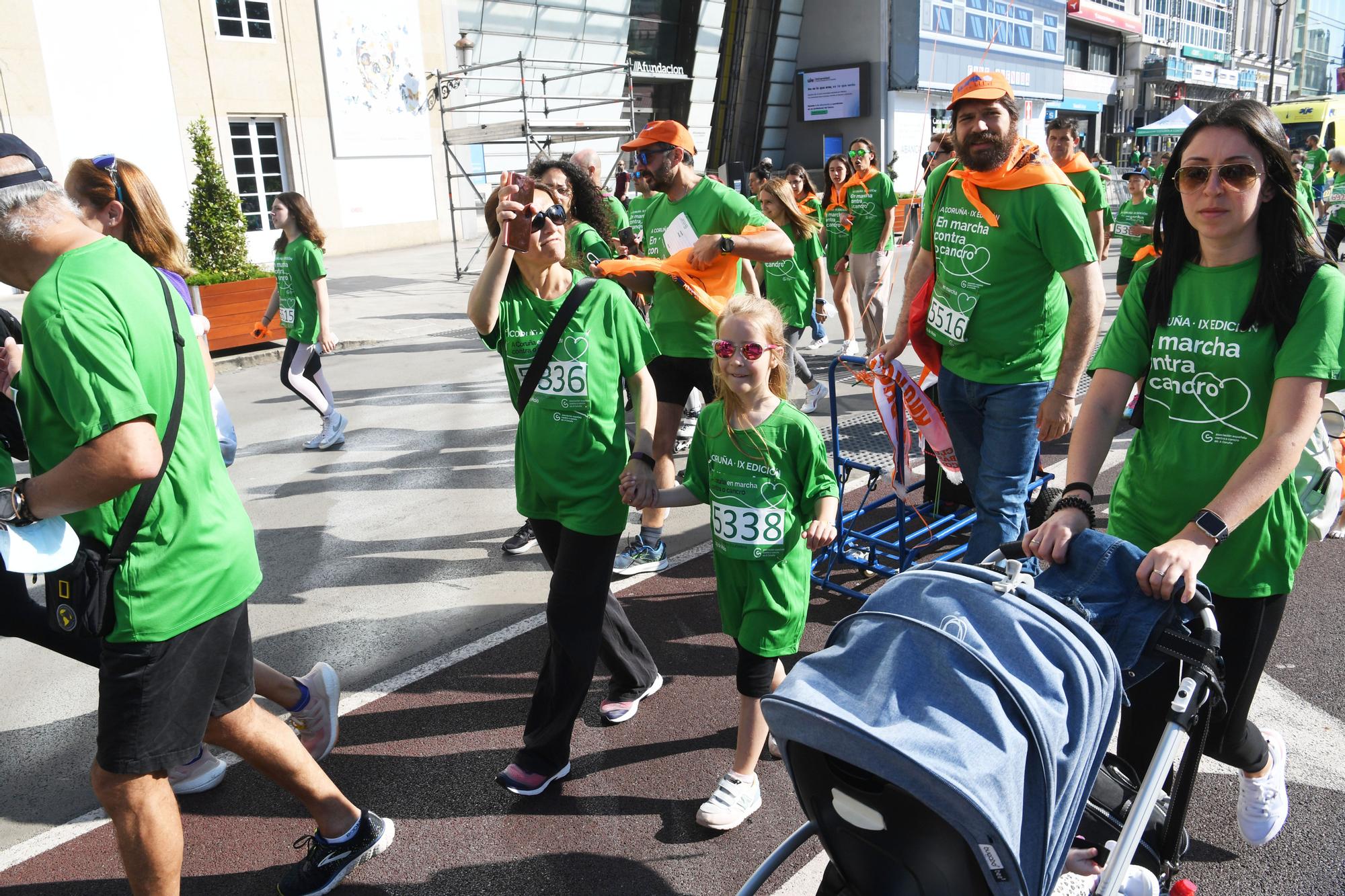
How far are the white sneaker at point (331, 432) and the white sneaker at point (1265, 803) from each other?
23.4 feet

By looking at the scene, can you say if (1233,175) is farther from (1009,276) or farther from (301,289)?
(301,289)

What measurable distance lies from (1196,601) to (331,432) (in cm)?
737

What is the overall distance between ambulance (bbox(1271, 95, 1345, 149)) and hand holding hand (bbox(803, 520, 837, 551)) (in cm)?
3204

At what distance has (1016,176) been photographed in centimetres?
391

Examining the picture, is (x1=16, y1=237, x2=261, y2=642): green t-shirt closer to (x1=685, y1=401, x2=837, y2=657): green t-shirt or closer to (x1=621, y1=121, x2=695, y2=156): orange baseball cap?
(x1=685, y1=401, x2=837, y2=657): green t-shirt

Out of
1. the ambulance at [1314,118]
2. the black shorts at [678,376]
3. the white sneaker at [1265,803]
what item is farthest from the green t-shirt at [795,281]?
the ambulance at [1314,118]

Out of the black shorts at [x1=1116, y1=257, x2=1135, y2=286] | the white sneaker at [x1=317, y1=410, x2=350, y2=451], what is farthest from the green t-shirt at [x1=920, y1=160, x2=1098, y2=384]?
the black shorts at [x1=1116, y1=257, x2=1135, y2=286]

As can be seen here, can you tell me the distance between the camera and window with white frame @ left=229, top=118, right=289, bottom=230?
22.8m

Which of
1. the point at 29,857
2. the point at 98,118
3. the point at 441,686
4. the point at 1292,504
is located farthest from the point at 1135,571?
the point at 98,118

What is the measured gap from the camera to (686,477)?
11.2ft

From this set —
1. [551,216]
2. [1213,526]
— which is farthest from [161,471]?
[1213,526]

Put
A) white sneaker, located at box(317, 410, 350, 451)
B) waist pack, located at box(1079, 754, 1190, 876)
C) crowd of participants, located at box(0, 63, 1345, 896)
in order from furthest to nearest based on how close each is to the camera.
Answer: white sneaker, located at box(317, 410, 350, 451) < crowd of participants, located at box(0, 63, 1345, 896) < waist pack, located at box(1079, 754, 1190, 876)

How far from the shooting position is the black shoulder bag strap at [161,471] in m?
2.41

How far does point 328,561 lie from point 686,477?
10.7 ft
